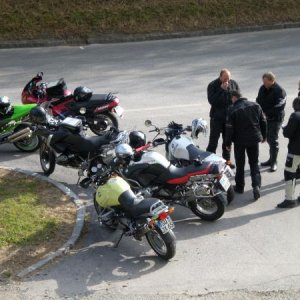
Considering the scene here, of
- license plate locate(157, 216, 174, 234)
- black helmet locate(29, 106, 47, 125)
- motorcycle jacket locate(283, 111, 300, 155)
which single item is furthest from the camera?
black helmet locate(29, 106, 47, 125)

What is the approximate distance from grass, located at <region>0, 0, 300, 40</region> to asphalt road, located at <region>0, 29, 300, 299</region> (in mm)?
3107

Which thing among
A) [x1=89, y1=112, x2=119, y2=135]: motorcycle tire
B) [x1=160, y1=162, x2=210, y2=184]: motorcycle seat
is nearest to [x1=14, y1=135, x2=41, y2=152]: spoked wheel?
[x1=89, y1=112, x2=119, y2=135]: motorcycle tire

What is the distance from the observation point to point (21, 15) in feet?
67.9

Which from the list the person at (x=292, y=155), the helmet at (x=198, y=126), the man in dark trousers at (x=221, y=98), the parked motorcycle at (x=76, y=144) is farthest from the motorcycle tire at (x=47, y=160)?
the person at (x=292, y=155)

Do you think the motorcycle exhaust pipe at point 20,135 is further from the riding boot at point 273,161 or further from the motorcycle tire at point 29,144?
the riding boot at point 273,161

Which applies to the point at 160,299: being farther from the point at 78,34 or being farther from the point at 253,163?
the point at 78,34

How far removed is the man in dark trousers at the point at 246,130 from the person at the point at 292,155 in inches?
19.4

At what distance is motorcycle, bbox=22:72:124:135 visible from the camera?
11.8 m

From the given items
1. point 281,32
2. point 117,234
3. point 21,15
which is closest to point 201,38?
point 281,32

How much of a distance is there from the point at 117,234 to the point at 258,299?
92.8 inches

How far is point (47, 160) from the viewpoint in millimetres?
10617

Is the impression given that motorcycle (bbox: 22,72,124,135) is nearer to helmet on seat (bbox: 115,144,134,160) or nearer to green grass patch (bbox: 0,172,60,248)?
green grass patch (bbox: 0,172,60,248)

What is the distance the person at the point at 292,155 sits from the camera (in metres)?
8.95

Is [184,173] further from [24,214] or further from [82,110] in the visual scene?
[82,110]
